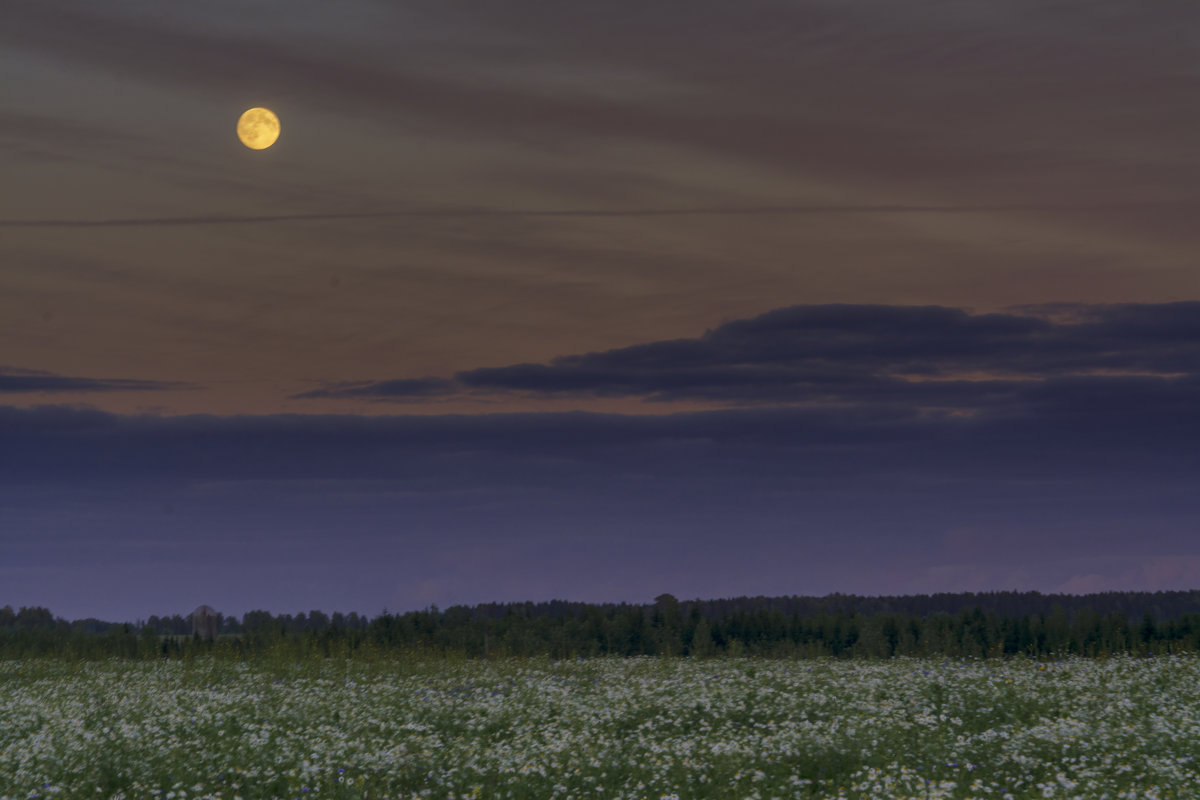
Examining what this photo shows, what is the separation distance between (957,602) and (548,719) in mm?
135000

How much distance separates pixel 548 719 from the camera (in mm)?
20125

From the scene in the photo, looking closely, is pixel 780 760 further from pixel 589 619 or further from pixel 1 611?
pixel 1 611

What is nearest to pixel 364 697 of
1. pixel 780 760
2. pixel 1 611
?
pixel 780 760

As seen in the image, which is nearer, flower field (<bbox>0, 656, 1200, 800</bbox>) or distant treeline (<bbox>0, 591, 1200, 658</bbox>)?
flower field (<bbox>0, 656, 1200, 800</bbox>)

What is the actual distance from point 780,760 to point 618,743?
262cm

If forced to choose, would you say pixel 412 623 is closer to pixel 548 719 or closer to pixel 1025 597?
pixel 548 719

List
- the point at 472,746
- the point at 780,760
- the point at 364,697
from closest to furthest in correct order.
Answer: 1. the point at 780,760
2. the point at 472,746
3. the point at 364,697

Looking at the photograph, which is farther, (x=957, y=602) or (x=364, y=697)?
(x=957, y=602)

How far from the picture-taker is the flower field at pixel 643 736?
15031 mm

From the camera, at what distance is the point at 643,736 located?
1852cm

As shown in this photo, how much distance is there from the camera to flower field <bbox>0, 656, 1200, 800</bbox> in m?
15.0

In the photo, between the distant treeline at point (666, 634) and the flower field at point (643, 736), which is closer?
the flower field at point (643, 736)

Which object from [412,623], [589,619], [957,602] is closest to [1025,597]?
[957,602]

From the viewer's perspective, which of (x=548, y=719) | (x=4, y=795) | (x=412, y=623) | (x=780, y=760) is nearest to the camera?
(x=4, y=795)
